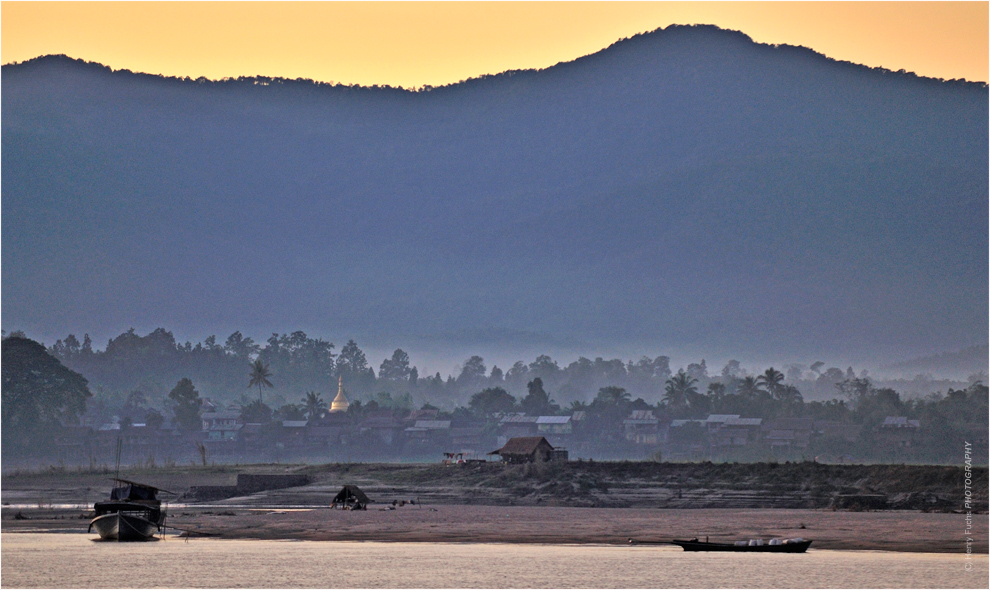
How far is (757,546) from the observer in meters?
54.0

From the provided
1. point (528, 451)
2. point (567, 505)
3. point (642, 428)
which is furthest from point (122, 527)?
point (642, 428)

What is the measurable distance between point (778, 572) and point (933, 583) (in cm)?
611

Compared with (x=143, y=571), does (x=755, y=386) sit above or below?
above

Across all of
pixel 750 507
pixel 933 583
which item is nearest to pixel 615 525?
pixel 750 507

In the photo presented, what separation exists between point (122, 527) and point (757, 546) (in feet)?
102

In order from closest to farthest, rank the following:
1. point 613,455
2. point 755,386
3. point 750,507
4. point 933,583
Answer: point 933,583 → point 750,507 → point 613,455 → point 755,386

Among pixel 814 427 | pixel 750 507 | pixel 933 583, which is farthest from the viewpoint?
pixel 814 427

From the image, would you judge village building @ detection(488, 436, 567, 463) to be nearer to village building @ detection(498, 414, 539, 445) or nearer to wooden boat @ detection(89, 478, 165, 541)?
wooden boat @ detection(89, 478, 165, 541)

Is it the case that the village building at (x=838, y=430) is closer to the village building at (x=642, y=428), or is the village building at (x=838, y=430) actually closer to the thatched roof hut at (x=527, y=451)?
the village building at (x=642, y=428)

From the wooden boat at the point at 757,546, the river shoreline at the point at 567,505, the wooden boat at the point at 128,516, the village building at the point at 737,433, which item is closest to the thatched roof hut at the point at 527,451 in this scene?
the river shoreline at the point at 567,505

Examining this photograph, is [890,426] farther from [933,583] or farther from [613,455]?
[933,583]

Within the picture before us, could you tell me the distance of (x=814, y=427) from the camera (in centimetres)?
17188

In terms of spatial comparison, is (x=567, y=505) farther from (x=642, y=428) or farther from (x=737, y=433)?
(x=642, y=428)

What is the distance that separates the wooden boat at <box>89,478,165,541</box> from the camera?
195 ft
